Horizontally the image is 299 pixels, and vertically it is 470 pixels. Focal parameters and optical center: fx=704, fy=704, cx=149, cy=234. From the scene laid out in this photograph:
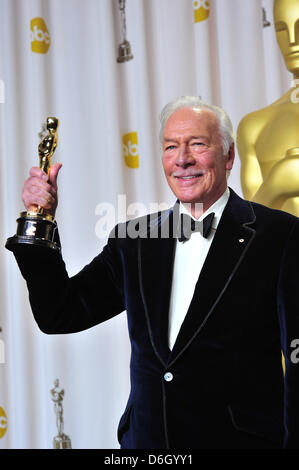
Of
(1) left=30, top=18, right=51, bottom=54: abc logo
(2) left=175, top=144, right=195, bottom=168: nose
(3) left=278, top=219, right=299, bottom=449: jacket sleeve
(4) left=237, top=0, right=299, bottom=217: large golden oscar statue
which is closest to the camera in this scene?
(3) left=278, top=219, right=299, bottom=449: jacket sleeve

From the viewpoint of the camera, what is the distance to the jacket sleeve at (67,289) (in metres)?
1.25

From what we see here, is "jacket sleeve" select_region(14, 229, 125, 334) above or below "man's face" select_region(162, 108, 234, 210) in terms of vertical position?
below

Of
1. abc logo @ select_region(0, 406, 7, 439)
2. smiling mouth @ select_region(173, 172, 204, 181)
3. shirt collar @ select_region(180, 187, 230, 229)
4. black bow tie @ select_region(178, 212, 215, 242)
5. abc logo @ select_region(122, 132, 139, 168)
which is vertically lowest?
abc logo @ select_region(0, 406, 7, 439)

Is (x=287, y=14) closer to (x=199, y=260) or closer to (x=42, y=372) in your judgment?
(x=199, y=260)

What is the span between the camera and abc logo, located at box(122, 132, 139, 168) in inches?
98.6

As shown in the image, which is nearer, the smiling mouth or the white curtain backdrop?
the smiling mouth

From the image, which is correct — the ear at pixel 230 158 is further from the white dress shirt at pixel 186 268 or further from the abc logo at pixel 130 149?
the abc logo at pixel 130 149

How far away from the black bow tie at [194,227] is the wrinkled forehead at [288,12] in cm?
96

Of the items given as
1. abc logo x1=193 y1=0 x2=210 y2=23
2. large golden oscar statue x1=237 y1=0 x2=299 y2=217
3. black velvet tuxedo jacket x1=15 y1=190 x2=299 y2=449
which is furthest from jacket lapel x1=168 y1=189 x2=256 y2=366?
abc logo x1=193 y1=0 x2=210 y2=23

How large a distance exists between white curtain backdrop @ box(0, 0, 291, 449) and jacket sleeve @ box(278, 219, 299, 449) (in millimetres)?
1271

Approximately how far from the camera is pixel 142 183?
248cm

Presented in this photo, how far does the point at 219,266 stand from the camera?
122 centimetres

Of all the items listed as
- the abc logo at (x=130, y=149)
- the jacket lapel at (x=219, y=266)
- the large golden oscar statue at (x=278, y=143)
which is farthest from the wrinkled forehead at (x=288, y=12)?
the jacket lapel at (x=219, y=266)

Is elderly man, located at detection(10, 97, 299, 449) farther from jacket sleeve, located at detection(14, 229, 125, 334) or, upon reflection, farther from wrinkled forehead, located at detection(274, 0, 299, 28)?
wrinkled forehead, located at detection(274, 0, 299, 28)
